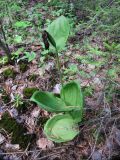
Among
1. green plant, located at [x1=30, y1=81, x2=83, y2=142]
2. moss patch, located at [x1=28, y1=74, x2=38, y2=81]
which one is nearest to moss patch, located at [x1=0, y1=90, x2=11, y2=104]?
moss patch, located at [x1=28, y1=74, x2=38, y2=81]

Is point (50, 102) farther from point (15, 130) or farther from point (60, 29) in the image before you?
point (60, 29)

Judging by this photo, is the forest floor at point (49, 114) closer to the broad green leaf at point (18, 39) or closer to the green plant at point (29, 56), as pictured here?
the green plant at point (29, 56)

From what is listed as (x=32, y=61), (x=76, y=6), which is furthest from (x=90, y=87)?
(x=76, y=6)

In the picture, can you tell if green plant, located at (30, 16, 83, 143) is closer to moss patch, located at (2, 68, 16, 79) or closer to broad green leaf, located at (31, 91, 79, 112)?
broad green leaf, located at (31, 91, 79, 112)

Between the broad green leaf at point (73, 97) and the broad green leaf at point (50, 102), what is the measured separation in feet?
0.18

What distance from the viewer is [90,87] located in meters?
2.50

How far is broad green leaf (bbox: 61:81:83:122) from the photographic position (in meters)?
2.11

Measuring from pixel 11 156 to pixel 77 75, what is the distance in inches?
41.9

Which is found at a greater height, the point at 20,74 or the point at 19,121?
the point at 20,74

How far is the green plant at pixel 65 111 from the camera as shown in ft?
6.79

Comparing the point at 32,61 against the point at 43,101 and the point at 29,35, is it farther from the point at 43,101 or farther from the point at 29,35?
the point at 43,101

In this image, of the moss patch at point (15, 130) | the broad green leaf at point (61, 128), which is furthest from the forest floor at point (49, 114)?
the broad green leaf at point (61, 128)

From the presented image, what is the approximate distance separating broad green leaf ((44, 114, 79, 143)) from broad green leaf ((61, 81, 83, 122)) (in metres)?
0.07

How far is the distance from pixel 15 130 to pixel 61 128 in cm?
49
